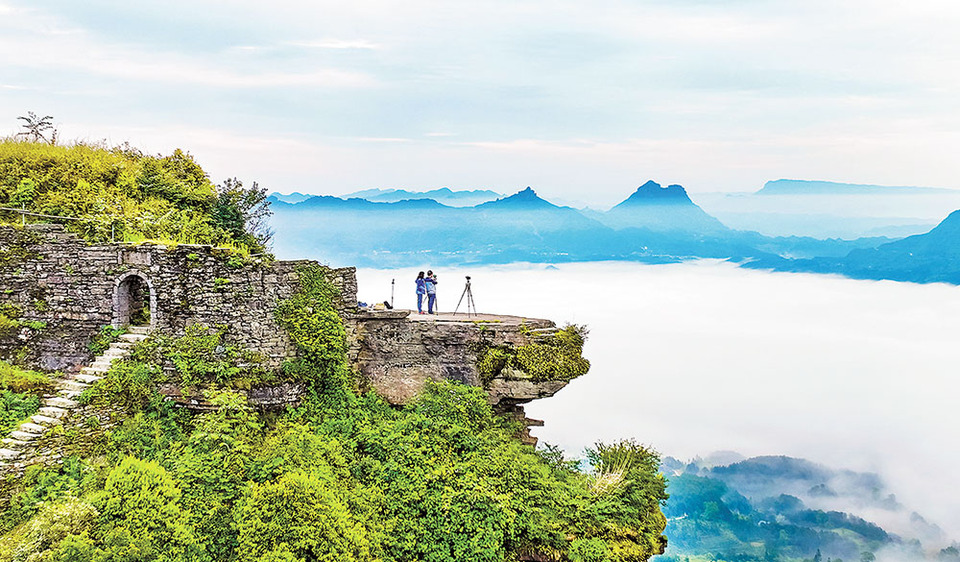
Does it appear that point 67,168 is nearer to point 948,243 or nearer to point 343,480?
point 343,480

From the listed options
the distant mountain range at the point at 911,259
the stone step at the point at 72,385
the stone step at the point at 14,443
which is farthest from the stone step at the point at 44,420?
the distant mountain range at the point at 911,259

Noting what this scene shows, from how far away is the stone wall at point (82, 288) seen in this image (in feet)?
47.3

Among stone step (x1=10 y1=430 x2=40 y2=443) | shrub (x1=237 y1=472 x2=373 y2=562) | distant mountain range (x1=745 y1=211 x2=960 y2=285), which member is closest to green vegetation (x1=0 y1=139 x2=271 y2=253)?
stone step (x1=10 y1=430 x2=40 y2=443)

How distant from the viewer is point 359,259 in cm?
5762

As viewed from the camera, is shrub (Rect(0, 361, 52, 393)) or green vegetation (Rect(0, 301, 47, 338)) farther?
green vegetation (Rect(0, 301, 47, 338))

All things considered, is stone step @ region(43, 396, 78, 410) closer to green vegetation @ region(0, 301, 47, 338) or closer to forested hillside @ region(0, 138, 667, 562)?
forested hillside @ region(0, 138, 667, 562)

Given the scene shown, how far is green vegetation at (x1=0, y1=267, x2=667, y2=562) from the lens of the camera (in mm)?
11078

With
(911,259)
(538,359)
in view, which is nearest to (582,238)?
(911,259)

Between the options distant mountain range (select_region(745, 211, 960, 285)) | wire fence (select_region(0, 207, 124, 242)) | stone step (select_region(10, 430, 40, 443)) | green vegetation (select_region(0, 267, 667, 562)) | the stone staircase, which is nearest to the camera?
green vegetation (select_region(0, 267, 667, 562))

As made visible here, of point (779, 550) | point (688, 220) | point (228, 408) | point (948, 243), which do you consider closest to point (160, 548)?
point (228, 408)

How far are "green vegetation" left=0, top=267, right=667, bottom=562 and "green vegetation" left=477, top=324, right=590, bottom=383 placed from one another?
1043mm

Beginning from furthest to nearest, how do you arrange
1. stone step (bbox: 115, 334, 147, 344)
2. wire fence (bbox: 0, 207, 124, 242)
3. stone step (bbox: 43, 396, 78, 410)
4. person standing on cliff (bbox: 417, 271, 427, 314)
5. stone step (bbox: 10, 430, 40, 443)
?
person standing on cliff (bbox: 417, 271, 427, 314)
wire fence (bbox: 0, 207, 124, 242)
stone step (bbox: 115, 334, 147, 344)
stone step (bbox: 43, 396, 78, 410)
stone step (bbox: 10, 430, 40, 443)

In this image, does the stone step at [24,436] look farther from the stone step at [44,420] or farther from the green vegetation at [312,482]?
the green vegetation at [312,482]

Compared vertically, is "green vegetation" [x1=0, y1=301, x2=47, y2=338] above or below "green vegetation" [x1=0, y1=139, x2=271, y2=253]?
below
